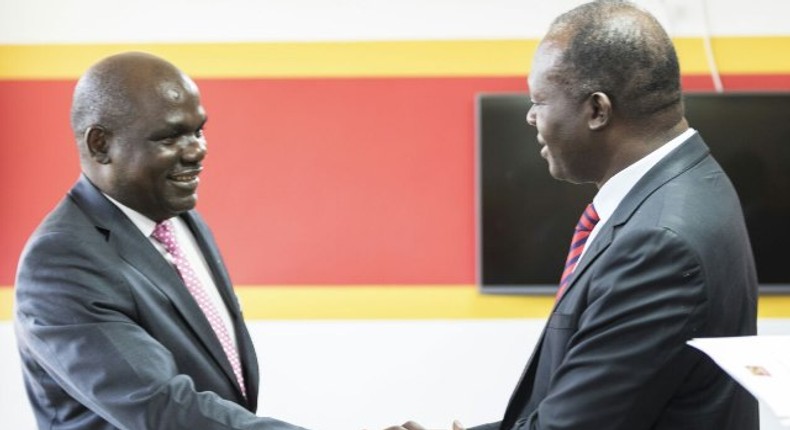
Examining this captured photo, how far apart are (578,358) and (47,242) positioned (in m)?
1.05

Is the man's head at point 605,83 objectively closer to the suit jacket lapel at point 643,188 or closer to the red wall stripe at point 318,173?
the suit jacket lapel at point 643,188

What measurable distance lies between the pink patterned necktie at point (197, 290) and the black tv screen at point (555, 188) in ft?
6.69

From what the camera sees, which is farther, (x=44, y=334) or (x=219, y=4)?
(x=219, y=4)

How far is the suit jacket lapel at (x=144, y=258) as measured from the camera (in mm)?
2146

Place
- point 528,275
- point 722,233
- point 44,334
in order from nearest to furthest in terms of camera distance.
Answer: point 722,233, point 44,334, point 528,275

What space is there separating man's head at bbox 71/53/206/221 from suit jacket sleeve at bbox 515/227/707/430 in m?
0.98

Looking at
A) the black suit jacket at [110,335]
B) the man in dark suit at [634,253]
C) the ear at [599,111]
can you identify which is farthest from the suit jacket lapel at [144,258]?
the ear at [599,111]

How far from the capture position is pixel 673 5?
14.0 feet

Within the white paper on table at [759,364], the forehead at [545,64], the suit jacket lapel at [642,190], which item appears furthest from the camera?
the forehead at [545,64]

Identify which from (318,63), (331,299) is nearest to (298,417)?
(331,299)

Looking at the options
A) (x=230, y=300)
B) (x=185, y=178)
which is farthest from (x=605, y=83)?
(x=230, y=300)

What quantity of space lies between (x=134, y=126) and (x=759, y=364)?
4.42 ft

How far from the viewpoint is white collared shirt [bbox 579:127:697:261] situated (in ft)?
6.19

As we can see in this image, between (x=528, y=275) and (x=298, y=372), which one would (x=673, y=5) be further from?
(x=298, y=372)
